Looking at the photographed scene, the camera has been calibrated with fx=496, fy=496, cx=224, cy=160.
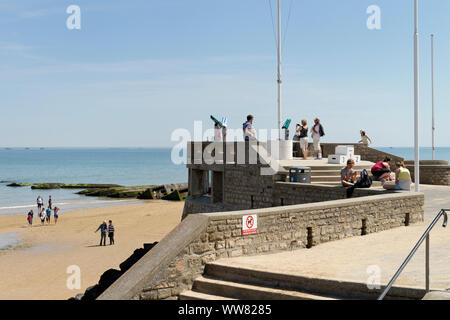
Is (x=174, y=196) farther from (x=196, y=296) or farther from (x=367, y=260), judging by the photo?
(x=196, y=296)

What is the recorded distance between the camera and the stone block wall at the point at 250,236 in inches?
329

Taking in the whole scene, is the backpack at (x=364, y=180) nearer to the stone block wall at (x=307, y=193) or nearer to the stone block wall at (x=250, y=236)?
the stone block wall at (x=307, y=193)

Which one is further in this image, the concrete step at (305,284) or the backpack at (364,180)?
the backpack at (364,180)

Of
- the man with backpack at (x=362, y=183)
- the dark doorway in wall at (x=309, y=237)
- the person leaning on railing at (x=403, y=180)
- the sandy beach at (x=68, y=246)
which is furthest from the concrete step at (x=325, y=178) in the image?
the sandy beach at (x=68, y=246)

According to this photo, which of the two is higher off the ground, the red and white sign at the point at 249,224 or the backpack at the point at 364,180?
the backpack at the point at 364,180

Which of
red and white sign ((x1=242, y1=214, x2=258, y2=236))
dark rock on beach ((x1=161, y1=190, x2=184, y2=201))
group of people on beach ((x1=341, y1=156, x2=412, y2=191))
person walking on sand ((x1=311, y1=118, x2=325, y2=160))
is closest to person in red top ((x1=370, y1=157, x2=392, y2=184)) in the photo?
group of people on beach ((x1=341, y1=156, x2=412, y2=191))

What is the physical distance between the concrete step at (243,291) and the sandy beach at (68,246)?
1103cm

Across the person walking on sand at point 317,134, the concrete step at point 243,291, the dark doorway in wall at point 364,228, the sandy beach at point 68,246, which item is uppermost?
the person walking on sand at point 317,134

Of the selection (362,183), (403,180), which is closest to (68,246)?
(362,183)

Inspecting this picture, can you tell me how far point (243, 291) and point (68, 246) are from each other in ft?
79.2

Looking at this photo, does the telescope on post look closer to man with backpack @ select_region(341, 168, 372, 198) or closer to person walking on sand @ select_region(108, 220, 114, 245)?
man with backpack @ select_region(341, 168, 372, 198)

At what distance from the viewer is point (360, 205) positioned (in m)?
12.2

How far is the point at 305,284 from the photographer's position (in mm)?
7934
